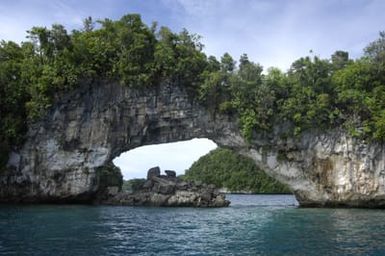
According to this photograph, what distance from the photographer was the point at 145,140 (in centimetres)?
3653

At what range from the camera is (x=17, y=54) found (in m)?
34.3

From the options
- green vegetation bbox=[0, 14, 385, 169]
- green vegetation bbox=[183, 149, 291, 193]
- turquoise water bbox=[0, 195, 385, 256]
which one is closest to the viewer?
turquoise water bbox=[0, 195, 385, 256]

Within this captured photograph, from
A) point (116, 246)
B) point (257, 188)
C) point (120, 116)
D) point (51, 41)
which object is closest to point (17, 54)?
point (51, 41)

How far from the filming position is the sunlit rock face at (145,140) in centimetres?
3319

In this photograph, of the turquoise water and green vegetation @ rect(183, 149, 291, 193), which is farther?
green vegetation @ rect(183, 149, 291, 193)

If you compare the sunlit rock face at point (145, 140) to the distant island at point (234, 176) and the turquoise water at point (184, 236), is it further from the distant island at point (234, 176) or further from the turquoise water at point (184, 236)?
the distant island at point (234, 176)

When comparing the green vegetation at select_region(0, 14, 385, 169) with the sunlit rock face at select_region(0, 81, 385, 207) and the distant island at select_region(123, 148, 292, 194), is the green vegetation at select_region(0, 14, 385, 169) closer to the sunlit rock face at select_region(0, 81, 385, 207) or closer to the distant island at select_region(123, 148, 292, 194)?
the sunlit rock face at select_region(0, 81, 385, 207)

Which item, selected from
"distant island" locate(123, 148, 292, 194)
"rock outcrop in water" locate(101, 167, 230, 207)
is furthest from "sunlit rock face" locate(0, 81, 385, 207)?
"distant island" locate(123, 148, 292, 194)

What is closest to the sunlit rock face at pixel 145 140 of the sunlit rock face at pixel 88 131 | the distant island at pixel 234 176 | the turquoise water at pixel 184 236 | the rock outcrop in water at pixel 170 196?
the sunlit rock face at pixel 88 131

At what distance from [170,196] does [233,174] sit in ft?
176

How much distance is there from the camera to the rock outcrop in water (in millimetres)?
35469

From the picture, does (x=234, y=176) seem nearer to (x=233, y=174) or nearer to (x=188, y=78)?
(x=233, y=174)

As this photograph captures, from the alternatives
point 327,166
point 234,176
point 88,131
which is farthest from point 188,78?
point 234,176

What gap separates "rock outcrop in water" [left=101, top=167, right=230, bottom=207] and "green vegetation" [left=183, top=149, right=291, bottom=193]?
4498 centimetres
